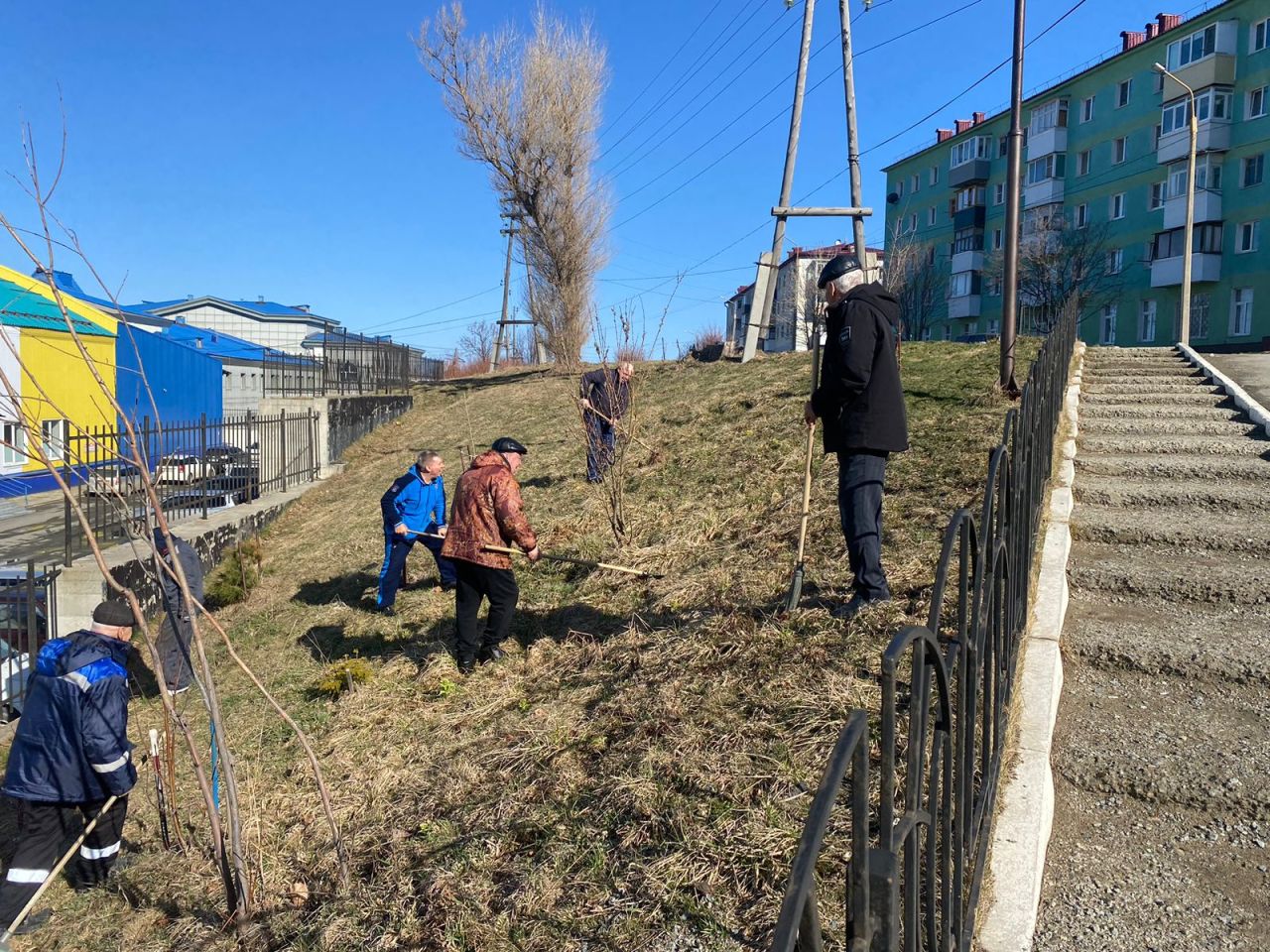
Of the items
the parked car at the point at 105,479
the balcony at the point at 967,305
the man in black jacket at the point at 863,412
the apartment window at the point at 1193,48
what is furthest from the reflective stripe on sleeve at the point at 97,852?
the balcony at the point at 967,305

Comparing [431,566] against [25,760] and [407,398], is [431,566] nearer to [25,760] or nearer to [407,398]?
[25,760]

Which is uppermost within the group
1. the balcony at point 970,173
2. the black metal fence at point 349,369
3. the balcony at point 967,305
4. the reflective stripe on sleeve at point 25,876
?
the balcony at point 970,173

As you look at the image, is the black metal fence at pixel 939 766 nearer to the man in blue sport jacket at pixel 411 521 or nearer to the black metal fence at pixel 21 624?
the man in blue sport jacket at pixel 411 521

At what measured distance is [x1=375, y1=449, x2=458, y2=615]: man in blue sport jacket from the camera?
7.65 m

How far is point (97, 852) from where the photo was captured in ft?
15.6

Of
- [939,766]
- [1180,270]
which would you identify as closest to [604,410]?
[939,766]

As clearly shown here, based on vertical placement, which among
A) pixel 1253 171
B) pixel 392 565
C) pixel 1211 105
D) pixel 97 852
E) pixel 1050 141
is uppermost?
pixel 1050 141

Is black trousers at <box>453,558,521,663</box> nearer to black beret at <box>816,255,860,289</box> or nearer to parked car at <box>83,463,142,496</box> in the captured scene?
parked car at <box>83,463,142,496</box>

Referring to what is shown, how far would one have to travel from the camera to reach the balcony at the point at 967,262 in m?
41.3

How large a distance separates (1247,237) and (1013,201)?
87.5 feet

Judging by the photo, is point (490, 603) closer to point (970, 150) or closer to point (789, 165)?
point (789, 165)

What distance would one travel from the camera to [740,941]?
2.60 m

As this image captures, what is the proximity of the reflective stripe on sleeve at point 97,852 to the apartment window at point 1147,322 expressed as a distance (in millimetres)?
36168

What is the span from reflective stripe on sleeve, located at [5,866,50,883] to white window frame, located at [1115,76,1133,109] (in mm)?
40760
